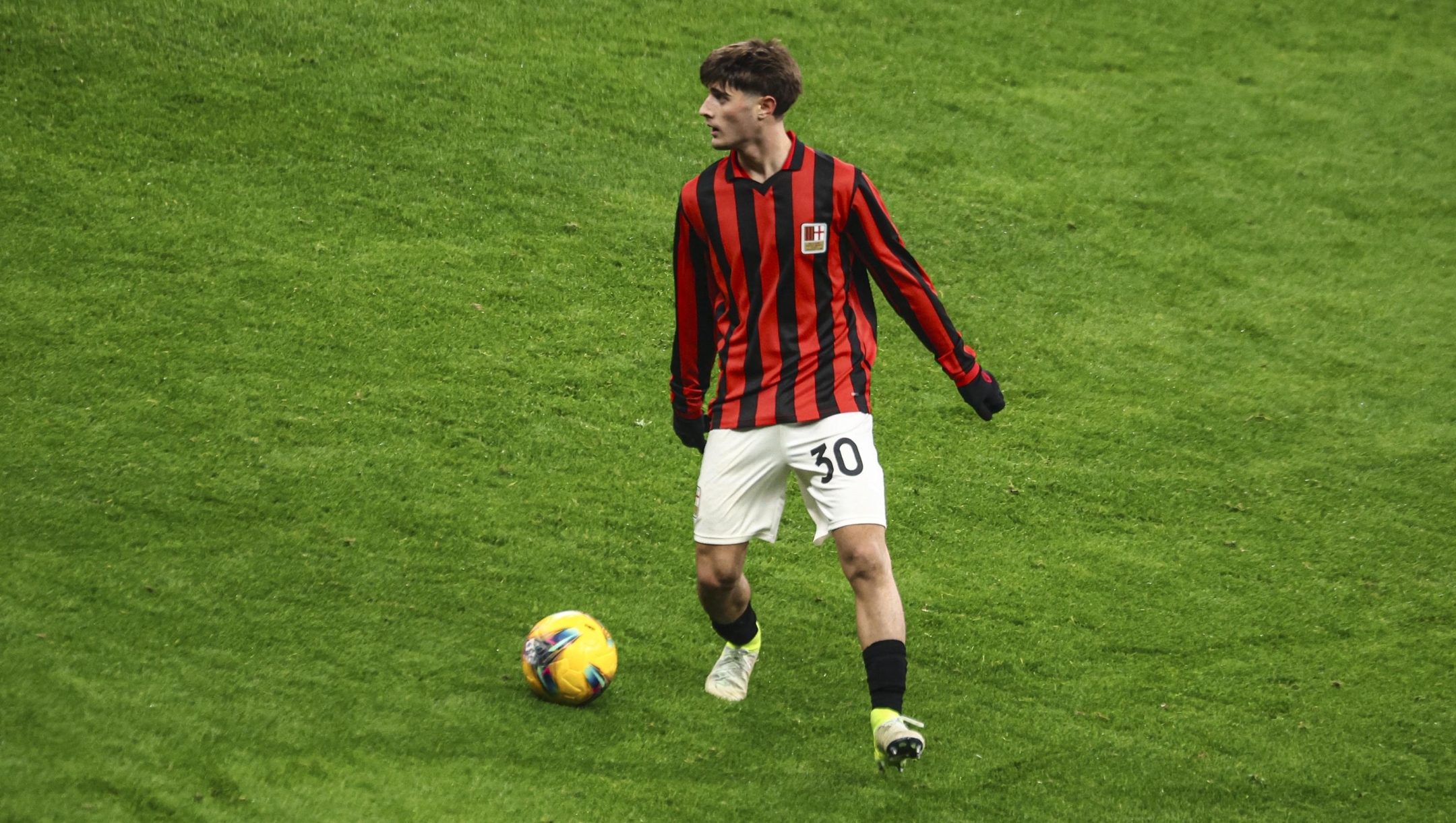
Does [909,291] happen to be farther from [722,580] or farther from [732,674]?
[732,674]

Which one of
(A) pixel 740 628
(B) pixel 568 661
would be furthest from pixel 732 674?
(B) pixel 568 661

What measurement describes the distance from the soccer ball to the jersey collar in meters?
1.48

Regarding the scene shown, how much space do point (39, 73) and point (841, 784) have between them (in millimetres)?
6066

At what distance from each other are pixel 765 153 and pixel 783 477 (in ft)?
3.21

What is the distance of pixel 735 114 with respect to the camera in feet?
12.4

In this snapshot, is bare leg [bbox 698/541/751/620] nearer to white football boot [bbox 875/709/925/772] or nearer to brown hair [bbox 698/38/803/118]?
white football boot [bbox 875/709/925/772]

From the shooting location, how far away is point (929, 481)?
5.70 m

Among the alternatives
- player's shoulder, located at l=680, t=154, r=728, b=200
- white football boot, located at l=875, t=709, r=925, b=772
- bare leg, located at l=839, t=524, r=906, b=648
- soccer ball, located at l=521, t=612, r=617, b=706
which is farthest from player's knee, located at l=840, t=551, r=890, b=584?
player's shoulder, located at l=680, t=154, r=728, b=200

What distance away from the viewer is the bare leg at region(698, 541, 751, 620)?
3.95 metres

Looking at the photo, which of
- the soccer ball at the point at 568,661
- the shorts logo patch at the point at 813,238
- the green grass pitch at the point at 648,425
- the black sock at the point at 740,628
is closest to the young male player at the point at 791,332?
the shorts logo patch at the point at 813,238

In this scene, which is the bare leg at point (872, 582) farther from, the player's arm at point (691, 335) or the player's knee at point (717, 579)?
the player's arm at point (691, 335)

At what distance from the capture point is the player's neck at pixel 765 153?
3822 mm

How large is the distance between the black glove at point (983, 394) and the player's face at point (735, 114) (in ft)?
3.28

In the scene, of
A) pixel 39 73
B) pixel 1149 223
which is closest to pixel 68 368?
pixel 39 73
